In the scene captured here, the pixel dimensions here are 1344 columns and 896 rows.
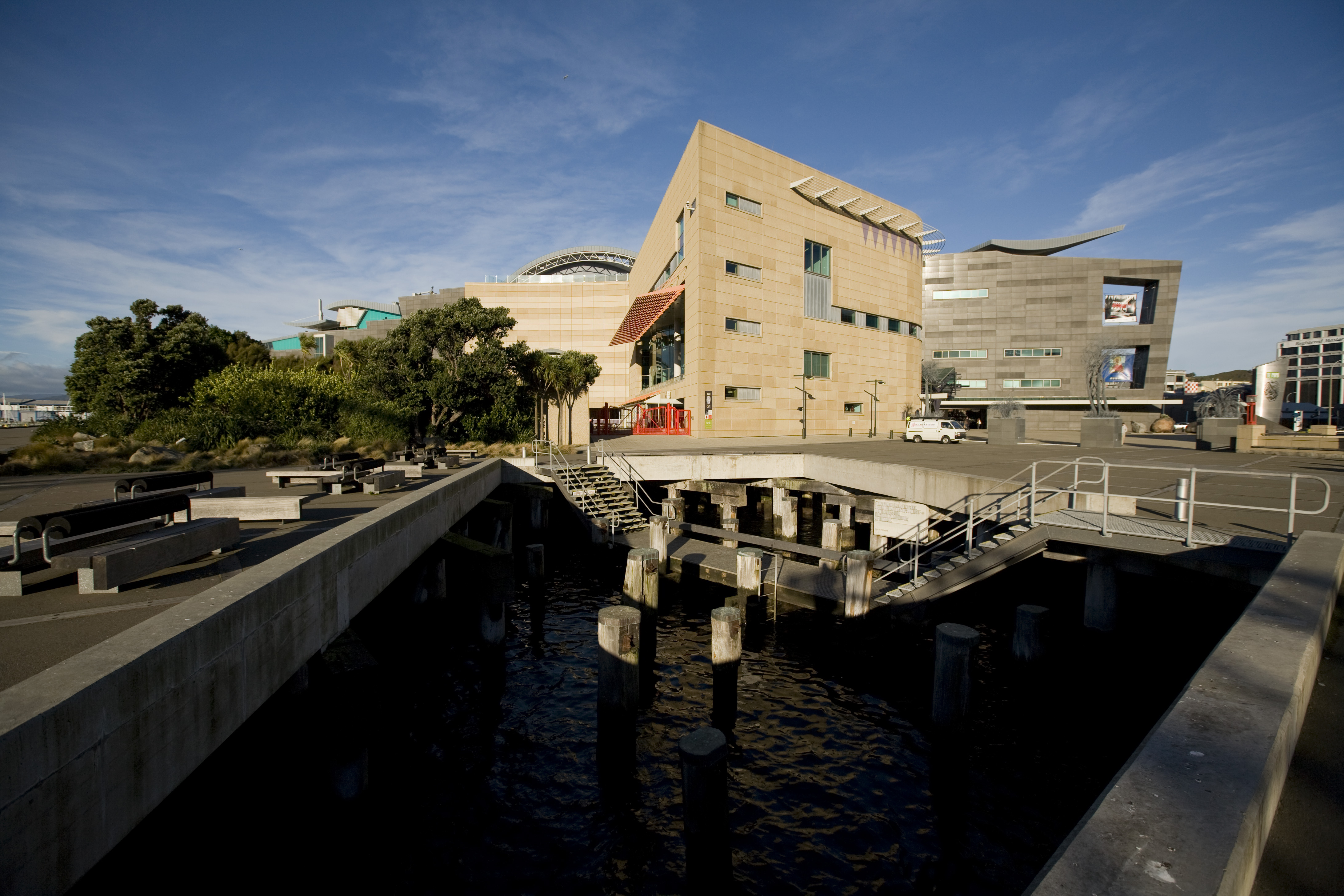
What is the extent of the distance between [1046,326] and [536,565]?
293ft

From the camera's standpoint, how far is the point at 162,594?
5258 mm

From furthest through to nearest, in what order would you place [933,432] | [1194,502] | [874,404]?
1. [874,404]
2. [933,432]
3. [1194,502]

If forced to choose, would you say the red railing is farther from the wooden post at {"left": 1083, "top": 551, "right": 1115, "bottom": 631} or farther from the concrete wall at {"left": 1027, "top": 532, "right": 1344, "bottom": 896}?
the concrete wall at {"left": 1027, "top": 532, "right": 1344, "bottom": 896}

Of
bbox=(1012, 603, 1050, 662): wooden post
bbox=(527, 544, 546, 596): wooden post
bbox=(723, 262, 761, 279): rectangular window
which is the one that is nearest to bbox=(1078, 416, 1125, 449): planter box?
bbox=(723, 262, 761, 279): rectangular window

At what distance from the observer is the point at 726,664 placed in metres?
9.11

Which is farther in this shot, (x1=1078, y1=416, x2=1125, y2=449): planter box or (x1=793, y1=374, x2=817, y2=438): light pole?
(x1=793, y1=374, x2=817, y2=438): light pole

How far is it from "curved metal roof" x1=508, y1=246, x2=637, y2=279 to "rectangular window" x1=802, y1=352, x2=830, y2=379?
1788 inches

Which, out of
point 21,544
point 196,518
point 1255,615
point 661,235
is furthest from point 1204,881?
point 661,235

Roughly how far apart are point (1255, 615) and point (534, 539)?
19.4 m

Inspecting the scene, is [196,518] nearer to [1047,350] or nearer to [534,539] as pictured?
[534,539]

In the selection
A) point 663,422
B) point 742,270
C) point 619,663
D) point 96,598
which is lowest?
point 619,663

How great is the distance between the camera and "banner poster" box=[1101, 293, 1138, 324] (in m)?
81.6

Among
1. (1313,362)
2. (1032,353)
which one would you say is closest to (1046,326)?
(1032,353)

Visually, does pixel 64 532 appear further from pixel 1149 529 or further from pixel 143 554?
pixel 1149 529
